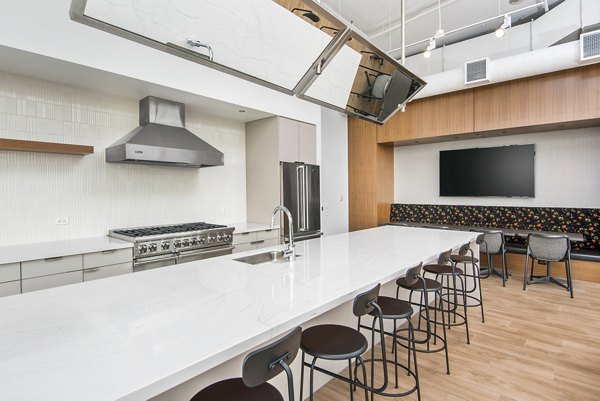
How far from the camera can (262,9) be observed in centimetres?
165

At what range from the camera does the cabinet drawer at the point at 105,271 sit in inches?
108

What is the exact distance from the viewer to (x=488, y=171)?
5570 mm

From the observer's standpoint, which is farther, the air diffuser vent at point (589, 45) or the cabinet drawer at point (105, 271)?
the air diffuser vent at point (589, 45)

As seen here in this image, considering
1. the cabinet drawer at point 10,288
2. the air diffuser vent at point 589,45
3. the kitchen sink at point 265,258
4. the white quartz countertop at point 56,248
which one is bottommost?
the cabinet drawer at point 10,288

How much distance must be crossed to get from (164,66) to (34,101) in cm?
127

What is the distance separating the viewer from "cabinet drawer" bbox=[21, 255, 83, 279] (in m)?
2.45

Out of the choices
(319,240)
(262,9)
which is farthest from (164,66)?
(319,240)

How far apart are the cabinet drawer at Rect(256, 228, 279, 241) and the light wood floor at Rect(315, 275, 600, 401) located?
7.50ft

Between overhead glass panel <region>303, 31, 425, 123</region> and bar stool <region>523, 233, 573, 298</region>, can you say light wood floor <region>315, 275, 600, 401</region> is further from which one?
overhead glass panel <region>303, 31, 425, 123</region>

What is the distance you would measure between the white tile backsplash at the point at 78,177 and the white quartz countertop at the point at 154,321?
2.09m

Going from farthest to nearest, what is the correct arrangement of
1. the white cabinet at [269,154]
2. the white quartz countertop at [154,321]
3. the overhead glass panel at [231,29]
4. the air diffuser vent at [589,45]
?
the white cabinet at [269,154] → the air diffuser vent at [589,45] → the overhead glass panel at [231,29] → the white quartz countertop at [154,321]

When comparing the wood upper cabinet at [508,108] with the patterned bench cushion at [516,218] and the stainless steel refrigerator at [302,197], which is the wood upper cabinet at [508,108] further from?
the stainless steel refrigerator at [302,197]

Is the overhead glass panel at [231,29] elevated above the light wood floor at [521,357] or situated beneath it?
elevated above

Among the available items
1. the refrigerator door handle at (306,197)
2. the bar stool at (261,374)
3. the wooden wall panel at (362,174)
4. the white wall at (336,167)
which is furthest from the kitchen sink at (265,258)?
the white wall at (336,167)
